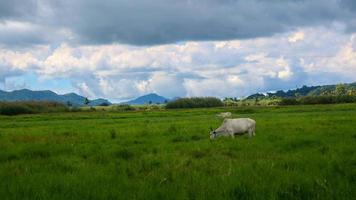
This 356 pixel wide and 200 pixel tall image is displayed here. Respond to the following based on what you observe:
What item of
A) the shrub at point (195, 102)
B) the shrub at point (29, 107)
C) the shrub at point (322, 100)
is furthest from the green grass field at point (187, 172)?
the shrub at point (195, 102)

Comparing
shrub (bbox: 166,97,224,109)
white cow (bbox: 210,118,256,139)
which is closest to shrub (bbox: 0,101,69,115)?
shrub (bbox: 166,97,224,109)

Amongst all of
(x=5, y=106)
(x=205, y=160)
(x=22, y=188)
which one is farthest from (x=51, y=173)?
(x=5, y=106)

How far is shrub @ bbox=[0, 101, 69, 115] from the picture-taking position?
11344 centimetres

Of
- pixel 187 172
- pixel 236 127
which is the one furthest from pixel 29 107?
pixel 187 172

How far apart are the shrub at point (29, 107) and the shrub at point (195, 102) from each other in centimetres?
3579

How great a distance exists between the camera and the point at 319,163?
13320mm

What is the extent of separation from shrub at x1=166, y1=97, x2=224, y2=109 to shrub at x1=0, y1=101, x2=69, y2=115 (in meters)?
35.8

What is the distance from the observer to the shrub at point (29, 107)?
113438 mm

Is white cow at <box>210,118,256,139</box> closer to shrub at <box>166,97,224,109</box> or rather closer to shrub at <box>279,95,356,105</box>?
shrub at <box>279,95,356,105</box>

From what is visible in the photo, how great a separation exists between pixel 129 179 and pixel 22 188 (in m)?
2.68

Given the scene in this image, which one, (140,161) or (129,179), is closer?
(129,179)

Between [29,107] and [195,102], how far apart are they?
178 ft

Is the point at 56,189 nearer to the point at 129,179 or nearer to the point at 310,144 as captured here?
the point at 129,179

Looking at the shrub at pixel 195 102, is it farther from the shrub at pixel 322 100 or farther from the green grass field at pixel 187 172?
the green grass field at pixel 187 172
